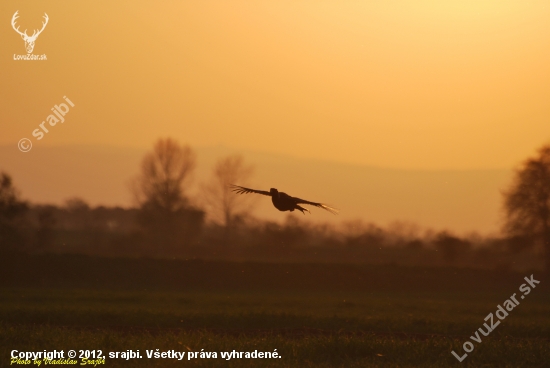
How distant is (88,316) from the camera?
66.4 feet

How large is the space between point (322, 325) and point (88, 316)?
6.96 metres

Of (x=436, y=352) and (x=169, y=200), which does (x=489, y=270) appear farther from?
(x=436, y=352)

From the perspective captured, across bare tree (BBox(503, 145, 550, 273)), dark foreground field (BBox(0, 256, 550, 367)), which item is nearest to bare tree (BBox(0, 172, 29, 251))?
dark foreground field (BBox(0, 256, 550, 367))

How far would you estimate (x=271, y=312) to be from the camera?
21.6 m

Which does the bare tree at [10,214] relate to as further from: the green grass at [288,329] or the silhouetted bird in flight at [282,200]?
the silhouetted bird in flight at [282,200]

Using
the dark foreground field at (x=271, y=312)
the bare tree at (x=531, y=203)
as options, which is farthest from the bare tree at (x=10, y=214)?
the bare tree at (x=531, y=203)

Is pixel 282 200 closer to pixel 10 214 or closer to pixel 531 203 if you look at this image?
pixel 10 214

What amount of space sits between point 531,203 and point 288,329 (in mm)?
36298

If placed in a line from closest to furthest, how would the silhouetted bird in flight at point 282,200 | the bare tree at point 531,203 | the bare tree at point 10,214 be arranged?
1. the silhouetted bird in flight at point 282,200
2. the bare tree at point 10,214
3. the bare tree at point 531,203

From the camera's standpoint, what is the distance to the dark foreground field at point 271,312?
12.6 m

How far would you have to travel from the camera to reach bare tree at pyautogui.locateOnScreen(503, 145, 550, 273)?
154ft

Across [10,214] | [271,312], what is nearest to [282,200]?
[271,312]

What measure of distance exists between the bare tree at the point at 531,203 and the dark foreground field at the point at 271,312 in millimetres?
4944

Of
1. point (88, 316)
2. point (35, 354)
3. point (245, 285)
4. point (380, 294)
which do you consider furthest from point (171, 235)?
point (35, 354)
